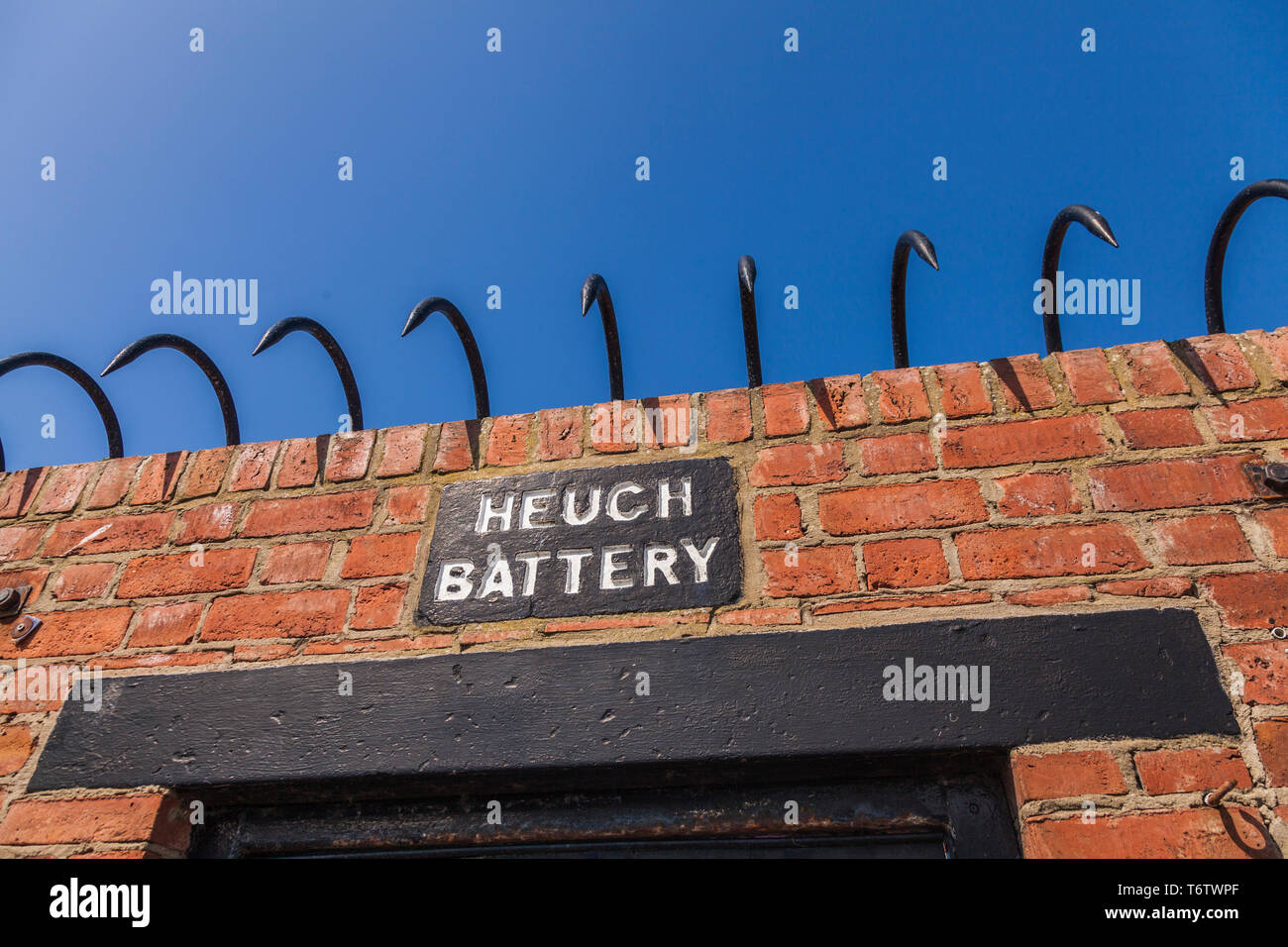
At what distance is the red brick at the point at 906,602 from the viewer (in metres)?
1.38

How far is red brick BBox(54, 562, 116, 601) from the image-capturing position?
172cm

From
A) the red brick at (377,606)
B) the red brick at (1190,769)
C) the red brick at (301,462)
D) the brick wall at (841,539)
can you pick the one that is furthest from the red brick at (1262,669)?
the red brick at (301,462)

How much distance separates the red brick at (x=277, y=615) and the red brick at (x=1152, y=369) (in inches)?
63.5

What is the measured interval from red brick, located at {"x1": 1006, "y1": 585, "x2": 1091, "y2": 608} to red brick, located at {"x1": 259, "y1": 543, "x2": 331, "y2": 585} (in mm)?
1314

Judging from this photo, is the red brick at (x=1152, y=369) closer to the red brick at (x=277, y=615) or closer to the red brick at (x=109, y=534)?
the red brick at (x=277, y=615)

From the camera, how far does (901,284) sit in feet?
5.46

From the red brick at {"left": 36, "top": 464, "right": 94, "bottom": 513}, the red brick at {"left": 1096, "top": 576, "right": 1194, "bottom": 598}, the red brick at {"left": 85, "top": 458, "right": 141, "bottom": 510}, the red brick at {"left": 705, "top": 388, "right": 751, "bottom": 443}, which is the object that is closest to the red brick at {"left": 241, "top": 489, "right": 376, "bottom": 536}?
the red brick at {"left": 85, "top": 458, "right": 141, "bottom": 510}

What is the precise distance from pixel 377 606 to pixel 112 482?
823 millimetres

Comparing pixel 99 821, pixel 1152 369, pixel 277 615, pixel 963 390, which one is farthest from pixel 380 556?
pixel 1152 369

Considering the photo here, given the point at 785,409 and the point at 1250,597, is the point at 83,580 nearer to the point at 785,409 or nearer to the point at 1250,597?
A: the point at 785,409

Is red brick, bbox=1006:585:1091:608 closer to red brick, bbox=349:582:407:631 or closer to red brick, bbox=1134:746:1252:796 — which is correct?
red brick, bbox=1134:746:1252:796
